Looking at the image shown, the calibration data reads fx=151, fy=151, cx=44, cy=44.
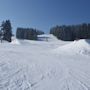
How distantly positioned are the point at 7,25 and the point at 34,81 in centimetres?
5439

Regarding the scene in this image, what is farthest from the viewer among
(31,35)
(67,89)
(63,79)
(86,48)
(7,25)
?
(31,35)

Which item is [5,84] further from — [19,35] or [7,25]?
[19,35]

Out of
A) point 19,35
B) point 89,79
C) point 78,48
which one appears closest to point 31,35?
point 19,35

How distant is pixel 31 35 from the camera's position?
287 ft

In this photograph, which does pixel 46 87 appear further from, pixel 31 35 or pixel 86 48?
pixel 31 35

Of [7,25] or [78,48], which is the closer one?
[78,48]

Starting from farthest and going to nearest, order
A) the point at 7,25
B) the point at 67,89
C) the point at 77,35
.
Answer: the point at 77,35 < the point at 7,25 < the point at 67,89

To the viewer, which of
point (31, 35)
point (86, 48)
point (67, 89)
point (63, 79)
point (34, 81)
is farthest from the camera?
point (31, 35)

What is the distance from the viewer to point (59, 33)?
336 ft

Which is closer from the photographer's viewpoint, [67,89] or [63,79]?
[67,89]

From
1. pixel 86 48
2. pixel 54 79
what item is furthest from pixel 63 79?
pixel 86 48

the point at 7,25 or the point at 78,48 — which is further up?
the point at 7,25

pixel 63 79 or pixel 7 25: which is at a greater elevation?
pixel 7 25

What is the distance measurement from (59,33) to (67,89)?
3771 inches
